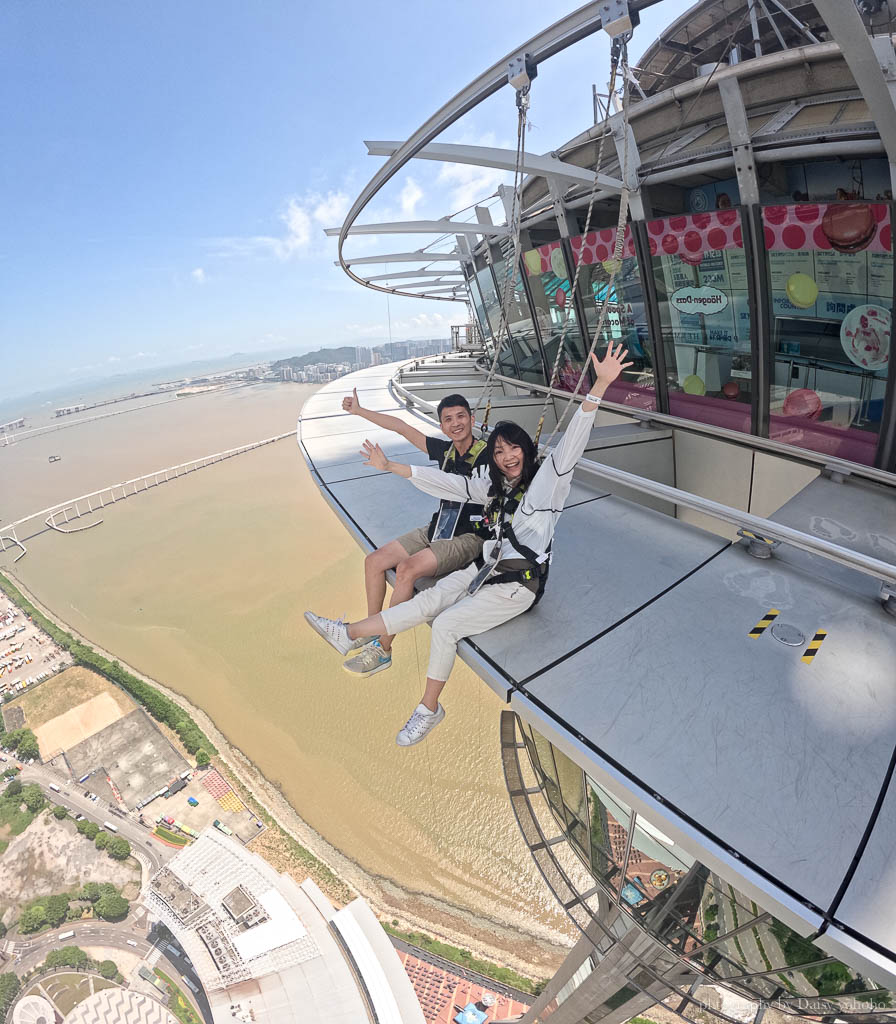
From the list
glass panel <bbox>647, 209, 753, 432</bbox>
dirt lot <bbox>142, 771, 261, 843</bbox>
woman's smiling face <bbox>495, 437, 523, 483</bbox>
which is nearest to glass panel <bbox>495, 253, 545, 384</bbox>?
glass panel <bbox>647, 209, 753, 432</bbox>

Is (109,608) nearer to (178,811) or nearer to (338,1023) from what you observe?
(178,811)

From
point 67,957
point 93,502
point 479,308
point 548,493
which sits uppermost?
point 479,308

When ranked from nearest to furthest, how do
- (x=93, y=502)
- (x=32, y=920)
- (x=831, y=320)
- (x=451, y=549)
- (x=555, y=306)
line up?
(x=451, y=549) → (x=831, y=320) → (x=555, y=306) → (x=32, y=920) → (x=93, y=502)

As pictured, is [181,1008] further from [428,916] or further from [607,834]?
[607,834]

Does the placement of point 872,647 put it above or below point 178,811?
above

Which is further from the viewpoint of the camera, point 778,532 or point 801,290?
point 801,290

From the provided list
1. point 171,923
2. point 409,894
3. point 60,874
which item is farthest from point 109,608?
point 409,894

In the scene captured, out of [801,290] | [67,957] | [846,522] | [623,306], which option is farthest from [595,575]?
[67,957]
